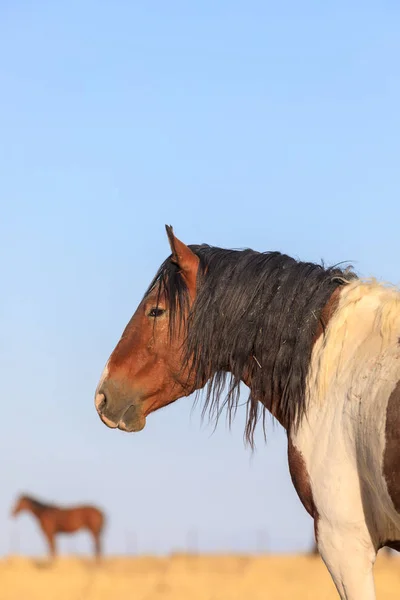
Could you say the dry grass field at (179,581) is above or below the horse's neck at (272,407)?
below

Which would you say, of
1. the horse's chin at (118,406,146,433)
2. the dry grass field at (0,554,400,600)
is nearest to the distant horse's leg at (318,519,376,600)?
the horse's chin at (118,406,146,433)

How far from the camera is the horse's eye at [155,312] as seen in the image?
486cm

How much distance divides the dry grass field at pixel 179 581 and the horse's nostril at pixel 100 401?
24.3 ft

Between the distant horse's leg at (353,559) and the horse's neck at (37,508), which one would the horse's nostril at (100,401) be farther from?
the horse's neck at (37,508)

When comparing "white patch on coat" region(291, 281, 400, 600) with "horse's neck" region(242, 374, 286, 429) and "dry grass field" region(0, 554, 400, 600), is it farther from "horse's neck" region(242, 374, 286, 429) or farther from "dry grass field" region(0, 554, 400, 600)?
"dry grass field" region(0, 554, 400, 600)

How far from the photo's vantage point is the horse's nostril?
16.2 feet

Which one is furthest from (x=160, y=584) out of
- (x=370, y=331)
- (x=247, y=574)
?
(x=370, y=331)

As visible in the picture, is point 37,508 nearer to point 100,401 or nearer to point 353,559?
point 100,401

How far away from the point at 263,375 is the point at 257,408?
24 cm

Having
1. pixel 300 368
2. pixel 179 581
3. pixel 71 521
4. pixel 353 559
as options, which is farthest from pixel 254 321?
pixel 71 521

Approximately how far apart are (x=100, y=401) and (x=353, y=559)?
1731 millimetres

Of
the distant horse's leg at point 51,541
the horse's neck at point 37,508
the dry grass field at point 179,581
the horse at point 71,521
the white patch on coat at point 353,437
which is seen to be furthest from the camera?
the horse's neck at point 37,508

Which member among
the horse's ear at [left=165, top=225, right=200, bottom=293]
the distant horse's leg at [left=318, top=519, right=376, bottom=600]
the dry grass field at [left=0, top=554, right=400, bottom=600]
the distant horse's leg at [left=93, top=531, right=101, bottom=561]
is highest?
the horse's ear at [left=165, top=225, right=200, bottom=293]

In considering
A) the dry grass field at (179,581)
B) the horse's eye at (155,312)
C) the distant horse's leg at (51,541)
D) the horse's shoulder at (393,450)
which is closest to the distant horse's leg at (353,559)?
the horse's shoulder at (393,450)
